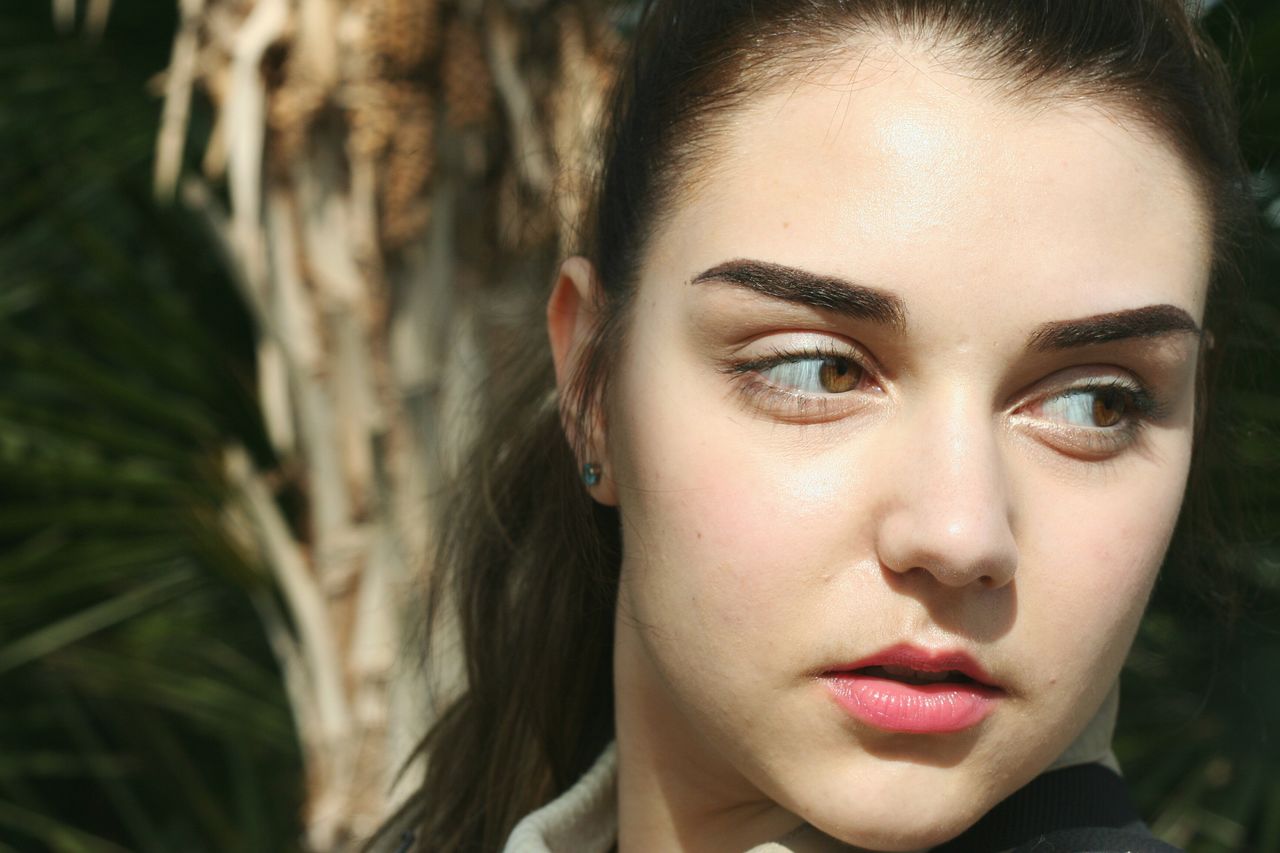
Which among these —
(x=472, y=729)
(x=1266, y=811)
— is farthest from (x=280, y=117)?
(x=1266, y=811)

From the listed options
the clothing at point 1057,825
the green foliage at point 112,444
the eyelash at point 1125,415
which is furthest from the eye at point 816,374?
the green foliage at point 112,444

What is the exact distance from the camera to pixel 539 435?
1.57 metres

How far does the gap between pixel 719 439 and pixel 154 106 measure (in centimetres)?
198

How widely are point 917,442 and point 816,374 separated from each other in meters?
0.11

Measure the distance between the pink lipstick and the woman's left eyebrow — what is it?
23cm

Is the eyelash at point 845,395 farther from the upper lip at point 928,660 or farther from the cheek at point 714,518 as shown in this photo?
the upper lip at point 928,660

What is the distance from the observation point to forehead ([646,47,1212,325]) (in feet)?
3.32

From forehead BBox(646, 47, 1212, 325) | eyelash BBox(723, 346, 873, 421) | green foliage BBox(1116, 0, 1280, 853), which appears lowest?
green foliage BBox(1116, 0, 1280, 853)

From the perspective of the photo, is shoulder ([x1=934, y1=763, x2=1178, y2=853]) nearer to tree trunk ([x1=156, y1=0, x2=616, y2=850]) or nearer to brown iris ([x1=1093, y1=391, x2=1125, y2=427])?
brown iris ([x1=1093, y1=391, x2=1125, y2=427])

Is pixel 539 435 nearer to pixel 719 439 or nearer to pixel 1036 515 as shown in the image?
pixel 719 439

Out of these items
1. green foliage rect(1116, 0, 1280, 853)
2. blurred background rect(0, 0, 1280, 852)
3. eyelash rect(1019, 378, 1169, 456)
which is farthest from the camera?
blurred background rect(0, 0, 1280, 852)

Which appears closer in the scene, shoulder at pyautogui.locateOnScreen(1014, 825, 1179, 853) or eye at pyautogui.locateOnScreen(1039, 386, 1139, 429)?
shoulder at pyautogui.locateOnScreen(1014, 825, 1179, 853)

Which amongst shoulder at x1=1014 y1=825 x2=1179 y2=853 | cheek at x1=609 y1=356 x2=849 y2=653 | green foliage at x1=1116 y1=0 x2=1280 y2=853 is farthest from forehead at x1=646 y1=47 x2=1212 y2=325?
green foliage at x1=1116 y1=0 x2=1280 y2=853

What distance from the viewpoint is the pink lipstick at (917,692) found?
988 mm
